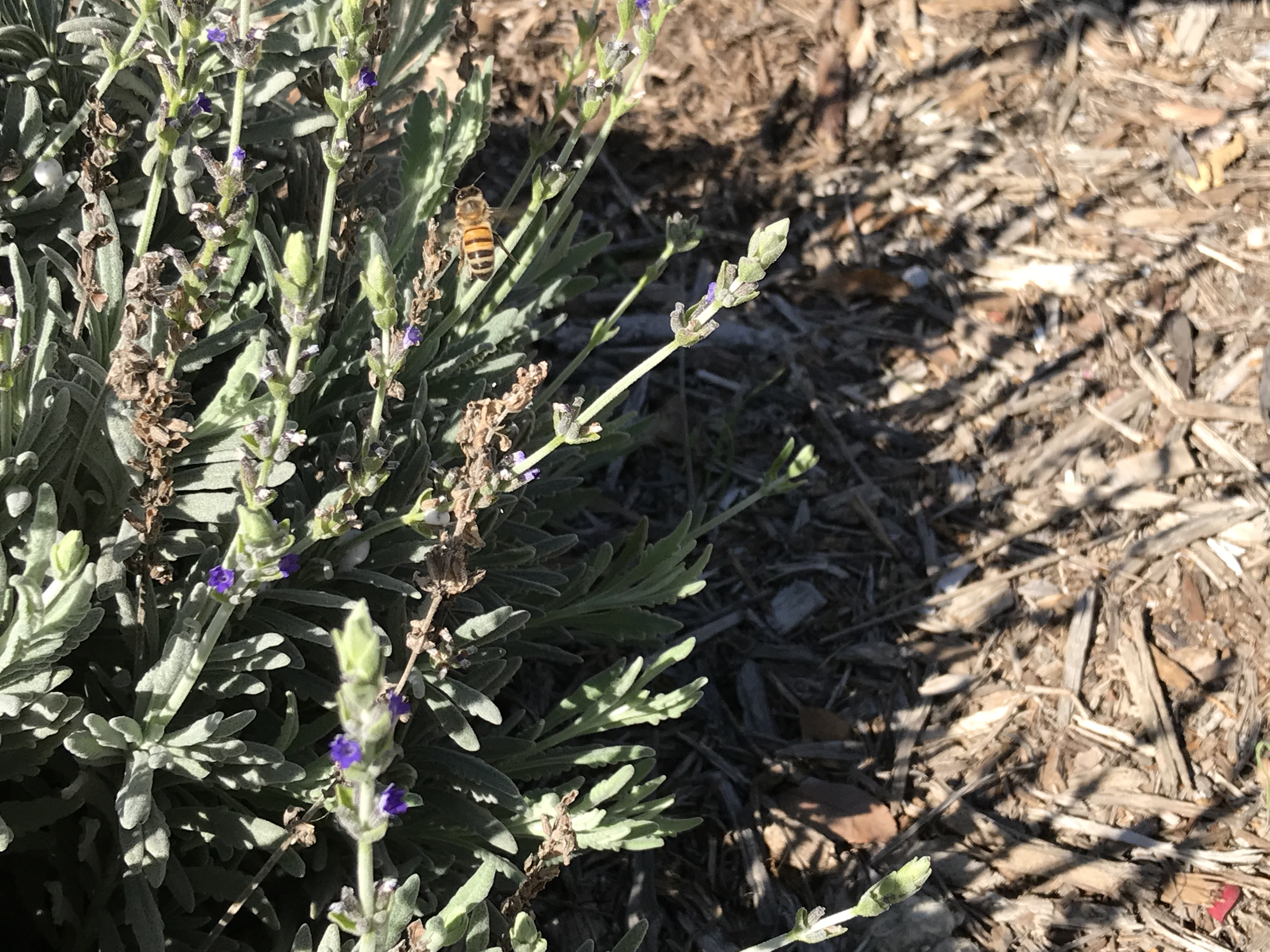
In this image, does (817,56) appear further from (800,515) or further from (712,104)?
(800,515)

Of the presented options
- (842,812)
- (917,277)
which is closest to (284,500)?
(842,812)

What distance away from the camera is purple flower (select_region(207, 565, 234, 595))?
74.2 inches

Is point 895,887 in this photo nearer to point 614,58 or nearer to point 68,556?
point 68,556

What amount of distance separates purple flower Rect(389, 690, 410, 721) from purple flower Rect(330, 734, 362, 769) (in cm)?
12

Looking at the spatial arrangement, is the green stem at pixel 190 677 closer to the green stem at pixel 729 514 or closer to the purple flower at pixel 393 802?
the purple flower at pixel 393 802

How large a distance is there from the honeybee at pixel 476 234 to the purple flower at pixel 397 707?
1019mm

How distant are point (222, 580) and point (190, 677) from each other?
0.89 ft

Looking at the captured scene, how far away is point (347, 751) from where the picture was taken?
4.70 feet

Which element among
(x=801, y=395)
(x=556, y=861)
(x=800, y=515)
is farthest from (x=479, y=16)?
(x=556, y=861)

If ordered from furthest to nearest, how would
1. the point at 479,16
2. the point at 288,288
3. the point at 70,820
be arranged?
the point at 479,16 < the point at 70,820 < the point at 288,288

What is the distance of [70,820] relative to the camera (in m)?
2.53

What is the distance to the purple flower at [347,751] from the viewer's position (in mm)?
1421

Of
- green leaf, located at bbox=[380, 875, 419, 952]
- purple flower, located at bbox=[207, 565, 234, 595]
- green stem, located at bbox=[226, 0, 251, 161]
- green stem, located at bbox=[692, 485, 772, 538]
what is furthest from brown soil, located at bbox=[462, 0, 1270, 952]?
green stem, located at bbox=[226, 0, 251, 161]

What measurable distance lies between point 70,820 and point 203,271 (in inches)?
46.8
